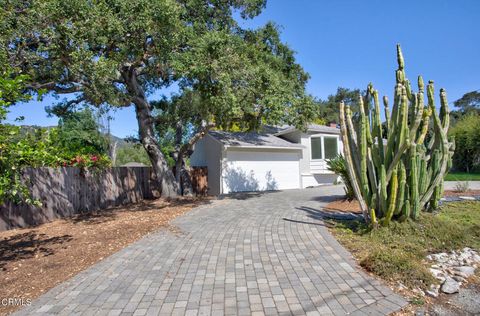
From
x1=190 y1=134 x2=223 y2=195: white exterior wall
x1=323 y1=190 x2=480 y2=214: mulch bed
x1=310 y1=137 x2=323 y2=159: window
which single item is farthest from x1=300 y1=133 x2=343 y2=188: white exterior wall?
x1=323 y1=190 x2=480 y2=214: mulch bed

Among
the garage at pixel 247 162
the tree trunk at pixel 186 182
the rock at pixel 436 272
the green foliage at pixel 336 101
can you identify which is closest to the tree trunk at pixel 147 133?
the tree trunk at pixel 186 182

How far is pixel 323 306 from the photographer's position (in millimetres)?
3404

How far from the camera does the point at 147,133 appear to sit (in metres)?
12.7

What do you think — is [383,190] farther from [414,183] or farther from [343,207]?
[343,207]

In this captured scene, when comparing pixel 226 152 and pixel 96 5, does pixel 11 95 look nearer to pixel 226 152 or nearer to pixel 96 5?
pixel 96 5

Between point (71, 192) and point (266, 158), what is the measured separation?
1051 cm

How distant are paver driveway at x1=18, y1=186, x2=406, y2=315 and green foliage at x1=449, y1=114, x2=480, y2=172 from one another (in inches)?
1029

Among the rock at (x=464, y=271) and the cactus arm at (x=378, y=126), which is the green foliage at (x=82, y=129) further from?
the rock at (x=464, y=271)

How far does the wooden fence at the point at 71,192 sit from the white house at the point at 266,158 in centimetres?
433

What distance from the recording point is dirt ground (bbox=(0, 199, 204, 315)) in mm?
4332

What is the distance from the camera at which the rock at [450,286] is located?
12.5ft

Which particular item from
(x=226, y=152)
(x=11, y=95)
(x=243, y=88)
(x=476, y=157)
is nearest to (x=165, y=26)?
(x=243, y=88)

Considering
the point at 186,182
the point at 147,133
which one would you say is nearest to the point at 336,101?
the point at 186,182

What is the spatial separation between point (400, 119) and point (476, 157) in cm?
2646
